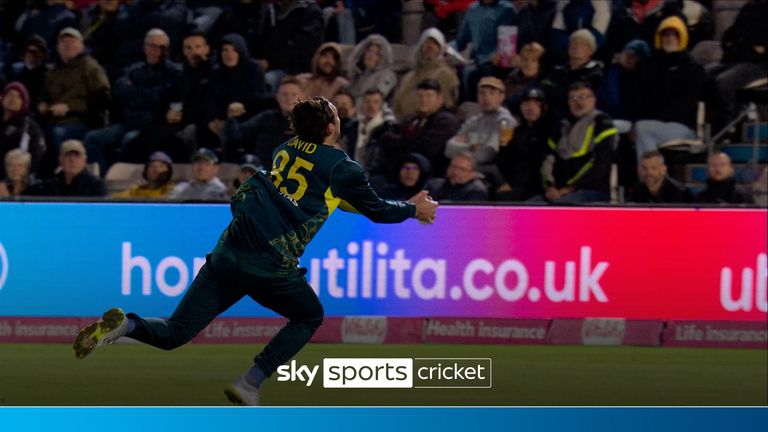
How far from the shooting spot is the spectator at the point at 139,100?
14719 mm

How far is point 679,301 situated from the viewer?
12148 mm

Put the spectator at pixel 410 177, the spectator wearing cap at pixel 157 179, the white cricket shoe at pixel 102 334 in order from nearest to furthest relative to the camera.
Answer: the white cricket shoe at pixel 102 334
the spectator at pixel 410 177
the spectator wearing cap at pixel 157 179

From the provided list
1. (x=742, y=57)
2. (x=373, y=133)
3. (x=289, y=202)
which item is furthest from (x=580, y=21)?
(x=289, y=202)

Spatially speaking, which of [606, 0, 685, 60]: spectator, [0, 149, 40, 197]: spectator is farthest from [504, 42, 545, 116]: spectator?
[0, 149, 40, 197]: spectator

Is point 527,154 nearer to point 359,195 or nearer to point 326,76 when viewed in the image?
point 326,76

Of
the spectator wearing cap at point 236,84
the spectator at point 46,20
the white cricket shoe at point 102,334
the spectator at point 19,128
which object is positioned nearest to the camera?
the white cricket shoe at point 102,334

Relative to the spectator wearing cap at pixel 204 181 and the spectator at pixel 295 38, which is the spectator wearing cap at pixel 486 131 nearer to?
the spectator wearing cap at pixel 204 181

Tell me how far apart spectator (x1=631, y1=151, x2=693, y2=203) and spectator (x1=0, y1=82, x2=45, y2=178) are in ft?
19.1

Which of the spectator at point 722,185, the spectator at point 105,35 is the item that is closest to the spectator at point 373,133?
the spectator at point 722,185

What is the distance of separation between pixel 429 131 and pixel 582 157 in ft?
4.72

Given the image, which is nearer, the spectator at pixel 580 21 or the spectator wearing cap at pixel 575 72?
the spectator wearing cap at pixel 575 72

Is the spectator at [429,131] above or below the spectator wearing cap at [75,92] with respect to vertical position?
below

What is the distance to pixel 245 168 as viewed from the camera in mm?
13109

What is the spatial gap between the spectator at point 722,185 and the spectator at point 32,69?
6.76 metres
